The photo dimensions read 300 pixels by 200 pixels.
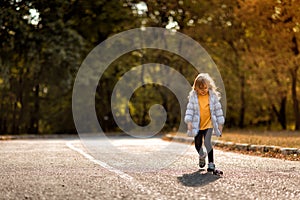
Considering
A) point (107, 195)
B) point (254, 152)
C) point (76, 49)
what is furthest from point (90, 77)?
point (107, 195)

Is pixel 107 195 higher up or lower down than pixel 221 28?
lower down

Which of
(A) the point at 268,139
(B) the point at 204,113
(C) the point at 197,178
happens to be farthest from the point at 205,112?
(A) the point at 268,139

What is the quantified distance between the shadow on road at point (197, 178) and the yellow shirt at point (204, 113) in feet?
2.58

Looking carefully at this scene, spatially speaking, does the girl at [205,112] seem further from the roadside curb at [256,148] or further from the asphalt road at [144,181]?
the roadside curb at [256,148]

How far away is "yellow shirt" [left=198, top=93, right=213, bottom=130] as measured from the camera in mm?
9859

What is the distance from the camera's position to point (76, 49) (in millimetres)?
37625

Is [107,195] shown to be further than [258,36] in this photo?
No

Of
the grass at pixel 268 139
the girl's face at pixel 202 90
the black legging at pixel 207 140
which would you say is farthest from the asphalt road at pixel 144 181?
the grass at pixel 268 139

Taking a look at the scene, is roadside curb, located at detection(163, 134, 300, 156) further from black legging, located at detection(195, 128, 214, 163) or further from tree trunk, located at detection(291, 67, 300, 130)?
tree trunk, located at detection(291, 67, 300, 130)

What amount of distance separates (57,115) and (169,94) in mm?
9760

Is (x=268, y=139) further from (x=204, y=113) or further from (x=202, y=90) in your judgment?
(x=202, y=90)

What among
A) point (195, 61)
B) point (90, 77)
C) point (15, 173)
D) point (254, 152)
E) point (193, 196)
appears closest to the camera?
point (193, 196)

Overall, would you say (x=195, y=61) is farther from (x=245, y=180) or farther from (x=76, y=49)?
(x=245, y=180)

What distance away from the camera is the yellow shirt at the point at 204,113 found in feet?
32.3
